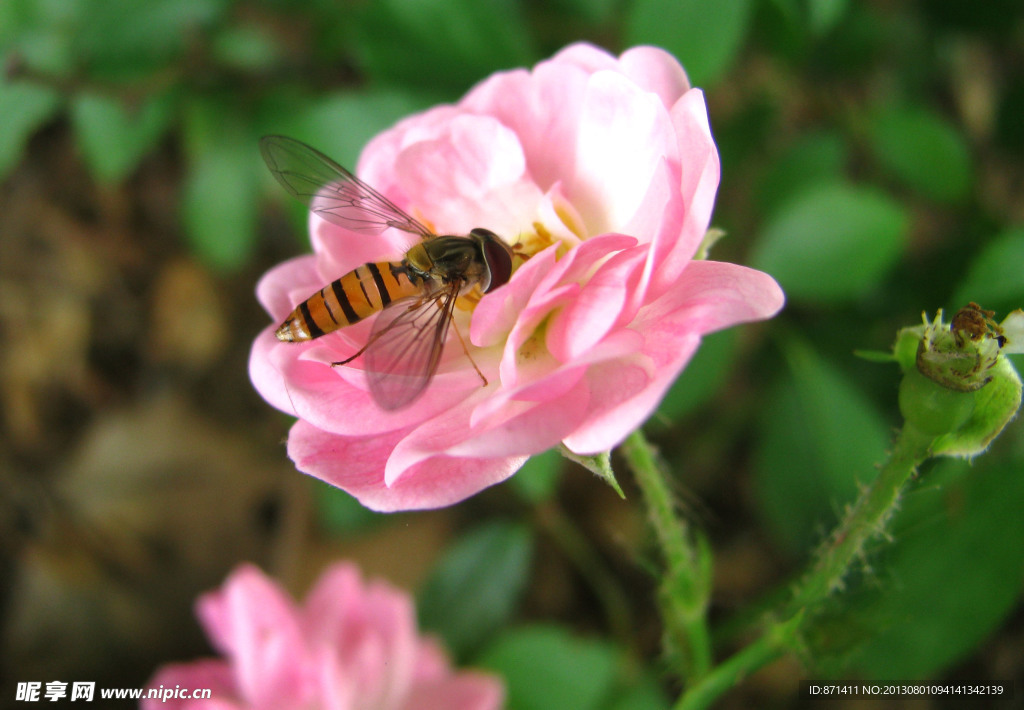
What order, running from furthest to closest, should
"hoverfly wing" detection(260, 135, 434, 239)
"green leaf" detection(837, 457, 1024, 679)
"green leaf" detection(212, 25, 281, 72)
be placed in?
1. "green leaf" detection(212, 25, 281, 72)
2. "green leaf" detection(837, 457, 1024, 679)
3. "hoverfly wing" detection(260, 135, 434, 239)

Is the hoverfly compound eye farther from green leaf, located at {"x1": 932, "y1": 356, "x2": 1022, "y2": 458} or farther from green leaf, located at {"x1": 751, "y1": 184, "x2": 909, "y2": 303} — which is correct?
green leaf, located at {"x1": 751, "y1": 184, "x2": 909, "y2": 303}

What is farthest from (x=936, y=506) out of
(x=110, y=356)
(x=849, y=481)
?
(x=110, y=356)

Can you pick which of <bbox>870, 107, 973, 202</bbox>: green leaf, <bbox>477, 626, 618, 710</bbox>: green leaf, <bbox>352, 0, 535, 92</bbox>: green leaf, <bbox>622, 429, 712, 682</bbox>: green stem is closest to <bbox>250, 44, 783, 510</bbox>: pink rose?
<bbox>622, 429, 712, 682</bbox>: green stem

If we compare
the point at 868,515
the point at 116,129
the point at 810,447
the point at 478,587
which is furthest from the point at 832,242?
the point at 116,129

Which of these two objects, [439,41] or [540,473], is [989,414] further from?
[439,41]

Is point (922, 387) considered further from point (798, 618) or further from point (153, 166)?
point (153, 166)

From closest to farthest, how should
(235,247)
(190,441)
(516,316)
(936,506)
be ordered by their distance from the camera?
(516,316) → (936,506) → (235,247) → (190,441)

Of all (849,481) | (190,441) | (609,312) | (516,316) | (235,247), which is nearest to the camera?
(609,312)
